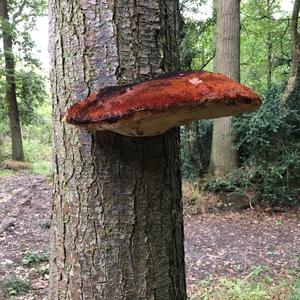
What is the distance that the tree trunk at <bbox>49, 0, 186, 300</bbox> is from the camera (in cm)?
129

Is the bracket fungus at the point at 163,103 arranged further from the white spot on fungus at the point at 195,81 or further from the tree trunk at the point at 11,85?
the tree trunk at the point at 11,85

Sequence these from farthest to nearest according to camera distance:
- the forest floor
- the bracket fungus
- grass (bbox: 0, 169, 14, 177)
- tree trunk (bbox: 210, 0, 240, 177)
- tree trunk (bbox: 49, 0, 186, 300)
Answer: grass (bbox: 0, 169, 14, 177), tree trunk (bbox: 210, 0, 240, 177), the forest floor, tree trunk (bbox: 49, 0, 186, 300), the bracket fungus

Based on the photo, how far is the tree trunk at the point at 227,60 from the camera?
29.1 feet

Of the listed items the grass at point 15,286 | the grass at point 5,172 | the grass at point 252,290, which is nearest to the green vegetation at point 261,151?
the grass at point 252,290

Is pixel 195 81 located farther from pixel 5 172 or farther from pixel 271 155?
pixel 5 172

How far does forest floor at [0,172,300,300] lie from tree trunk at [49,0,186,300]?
3193 millimetres

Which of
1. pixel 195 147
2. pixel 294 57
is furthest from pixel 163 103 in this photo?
pixel 195 147

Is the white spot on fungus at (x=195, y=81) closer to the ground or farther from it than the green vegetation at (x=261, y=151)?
farther from it

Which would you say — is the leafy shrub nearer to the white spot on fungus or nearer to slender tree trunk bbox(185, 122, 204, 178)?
slender tree trunk bbox(185, 122, 204, 178)

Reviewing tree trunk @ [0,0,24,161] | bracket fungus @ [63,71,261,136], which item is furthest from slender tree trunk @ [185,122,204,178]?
tree trunk @ [0,0,24,161]

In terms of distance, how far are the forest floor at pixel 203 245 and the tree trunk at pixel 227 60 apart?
1.28 meters

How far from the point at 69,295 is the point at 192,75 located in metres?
0.87

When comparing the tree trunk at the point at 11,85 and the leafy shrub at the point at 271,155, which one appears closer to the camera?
the leafy shrub at the point at 271,155

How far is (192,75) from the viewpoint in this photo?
1093mm
